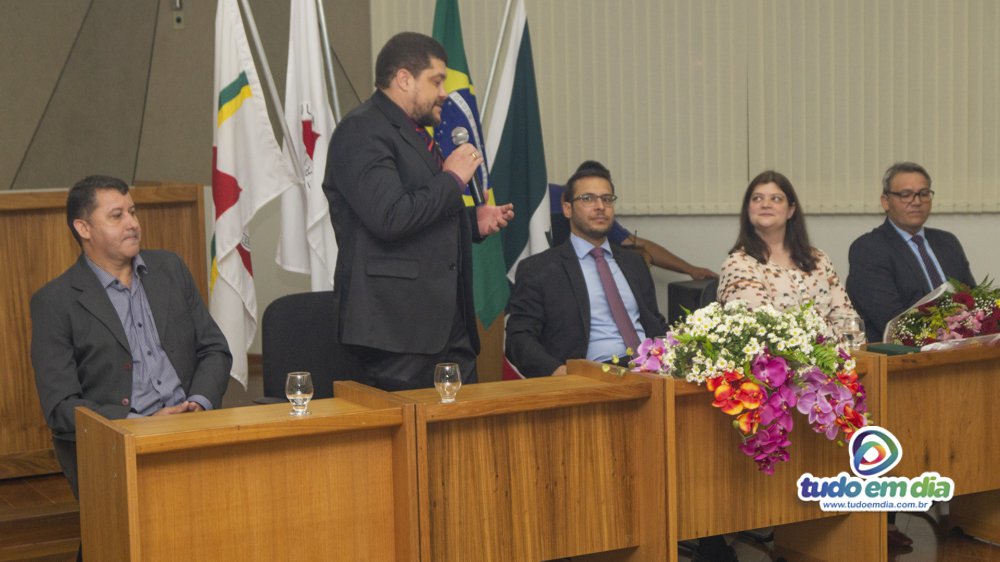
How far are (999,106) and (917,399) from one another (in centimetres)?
250

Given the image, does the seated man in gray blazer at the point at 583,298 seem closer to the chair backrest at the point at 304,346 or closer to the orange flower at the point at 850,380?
the chair backrest at the point at 304,346

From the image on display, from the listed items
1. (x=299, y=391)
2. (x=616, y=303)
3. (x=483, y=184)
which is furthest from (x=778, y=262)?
(x=299, y=391)

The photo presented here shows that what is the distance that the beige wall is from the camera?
6.92m

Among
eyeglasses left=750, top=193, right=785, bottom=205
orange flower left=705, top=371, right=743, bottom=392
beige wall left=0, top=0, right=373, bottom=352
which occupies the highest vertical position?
beige wall left=0, top=0, right=373, bottom=352

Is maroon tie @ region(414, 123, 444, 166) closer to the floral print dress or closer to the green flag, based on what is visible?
the floral print dress

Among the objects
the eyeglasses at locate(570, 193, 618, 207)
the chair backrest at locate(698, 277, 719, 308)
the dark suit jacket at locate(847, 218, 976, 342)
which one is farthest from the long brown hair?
the dark suit jacket at locate(847, 218, 976, 342)

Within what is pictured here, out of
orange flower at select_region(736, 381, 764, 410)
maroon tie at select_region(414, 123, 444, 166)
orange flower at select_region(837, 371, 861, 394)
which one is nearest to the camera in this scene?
orange flower at select_region(736, 381, 764, 410)

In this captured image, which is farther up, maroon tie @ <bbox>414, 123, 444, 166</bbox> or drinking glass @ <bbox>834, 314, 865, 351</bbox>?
maroon tie @ <bbox>414, 123, 444, 166</bbox>

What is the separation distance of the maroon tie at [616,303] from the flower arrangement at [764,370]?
0.90 meters

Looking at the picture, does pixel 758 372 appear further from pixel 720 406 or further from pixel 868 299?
pixel 868 299

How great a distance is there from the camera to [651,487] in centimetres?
288

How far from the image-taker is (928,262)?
434 centimetres

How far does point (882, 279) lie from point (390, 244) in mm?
2100

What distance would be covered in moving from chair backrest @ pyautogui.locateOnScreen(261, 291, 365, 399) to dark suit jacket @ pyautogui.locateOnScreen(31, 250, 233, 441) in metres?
0.19
